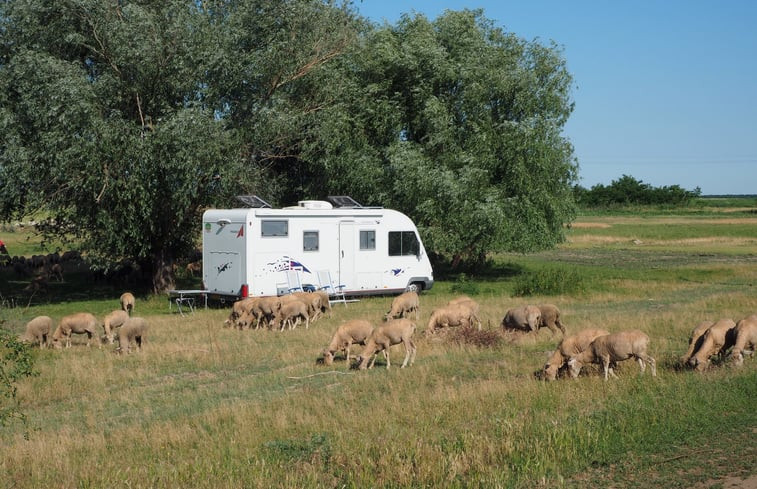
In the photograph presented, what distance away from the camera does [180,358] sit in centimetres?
1762

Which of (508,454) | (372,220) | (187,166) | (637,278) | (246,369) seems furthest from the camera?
(637,278)

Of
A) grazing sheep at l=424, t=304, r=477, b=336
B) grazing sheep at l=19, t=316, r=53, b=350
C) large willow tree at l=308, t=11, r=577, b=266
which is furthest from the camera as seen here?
large willow tree at l=308, t=11, r=577, b=266

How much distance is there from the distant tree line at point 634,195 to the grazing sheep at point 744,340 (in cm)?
12262

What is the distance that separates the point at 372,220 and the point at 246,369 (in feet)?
42.0

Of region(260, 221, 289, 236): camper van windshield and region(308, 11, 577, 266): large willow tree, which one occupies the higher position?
region(308, 11, 577, 266): large willow tree

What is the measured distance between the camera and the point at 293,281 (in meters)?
26.3

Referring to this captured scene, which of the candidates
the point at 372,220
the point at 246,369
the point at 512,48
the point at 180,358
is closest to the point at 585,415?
the point at 246,369

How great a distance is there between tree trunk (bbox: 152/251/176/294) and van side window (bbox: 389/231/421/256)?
29.1ft

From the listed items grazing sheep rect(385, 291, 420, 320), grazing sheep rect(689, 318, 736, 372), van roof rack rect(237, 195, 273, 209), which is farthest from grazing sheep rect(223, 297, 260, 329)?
grazing sheep rect(689, 318, 736, 372)

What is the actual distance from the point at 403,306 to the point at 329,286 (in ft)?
17.1

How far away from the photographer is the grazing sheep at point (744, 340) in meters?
13.9

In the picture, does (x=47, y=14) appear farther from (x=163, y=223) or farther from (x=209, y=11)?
(x=163, y=223)

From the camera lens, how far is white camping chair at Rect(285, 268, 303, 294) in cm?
2614

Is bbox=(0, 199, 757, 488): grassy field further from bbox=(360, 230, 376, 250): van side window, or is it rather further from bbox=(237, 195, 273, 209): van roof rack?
bbox=(360, 230, 376, 250): van side window
